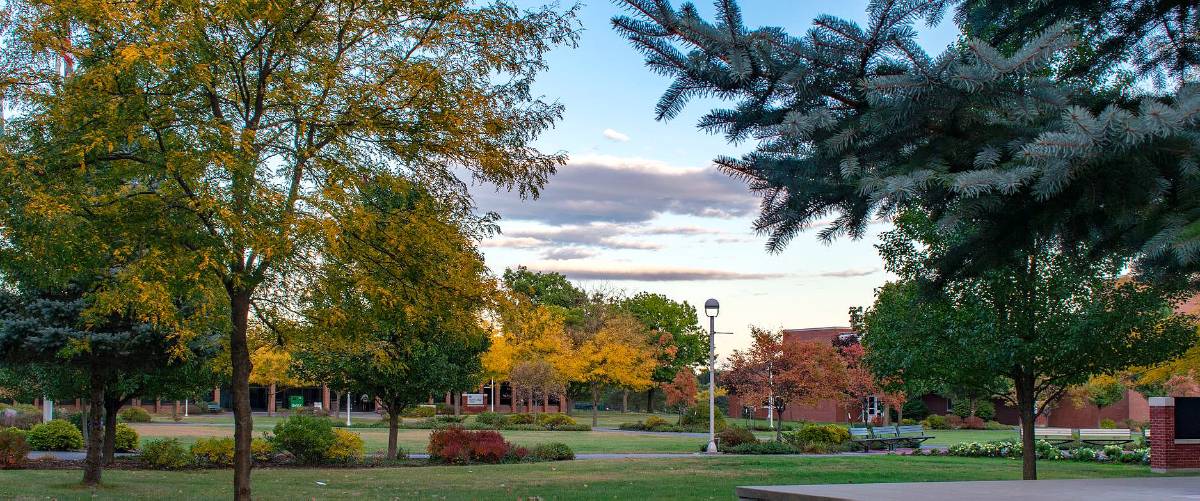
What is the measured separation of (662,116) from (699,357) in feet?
266

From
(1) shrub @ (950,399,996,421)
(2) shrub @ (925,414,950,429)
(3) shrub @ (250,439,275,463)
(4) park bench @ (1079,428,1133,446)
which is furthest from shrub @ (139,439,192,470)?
(1) shrub @ (950,399,996,421)

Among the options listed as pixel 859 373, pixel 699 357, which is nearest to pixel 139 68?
pixel 859 373

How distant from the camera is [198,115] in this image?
38.3 ft

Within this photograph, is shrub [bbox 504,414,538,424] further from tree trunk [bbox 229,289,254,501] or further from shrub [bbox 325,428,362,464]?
tree trunk [bbox 229,289,254,501]

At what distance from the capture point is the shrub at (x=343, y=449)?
975 inches

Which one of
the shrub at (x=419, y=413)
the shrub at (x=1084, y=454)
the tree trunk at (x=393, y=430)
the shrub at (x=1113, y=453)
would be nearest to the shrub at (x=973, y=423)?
the shrub at (x=1084, y=454)

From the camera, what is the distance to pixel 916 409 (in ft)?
210

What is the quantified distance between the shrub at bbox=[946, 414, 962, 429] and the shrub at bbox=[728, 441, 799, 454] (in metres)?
30.0

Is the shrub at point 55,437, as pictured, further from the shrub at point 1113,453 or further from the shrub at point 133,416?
the shrub at point 1113,453

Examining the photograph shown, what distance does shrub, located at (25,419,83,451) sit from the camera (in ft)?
91.2

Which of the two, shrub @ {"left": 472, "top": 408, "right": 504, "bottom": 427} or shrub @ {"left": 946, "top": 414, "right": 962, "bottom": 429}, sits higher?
shrub @ {"left": 472, "top": 408, "right": 504, "bottom": 427}

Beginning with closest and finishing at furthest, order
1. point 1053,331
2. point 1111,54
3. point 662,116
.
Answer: point 662,116, point 1111,54, point 1053,331

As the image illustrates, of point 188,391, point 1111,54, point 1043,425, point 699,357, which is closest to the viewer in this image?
point 1111,54

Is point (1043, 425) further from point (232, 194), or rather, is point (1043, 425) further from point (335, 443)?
point (232, 194)
